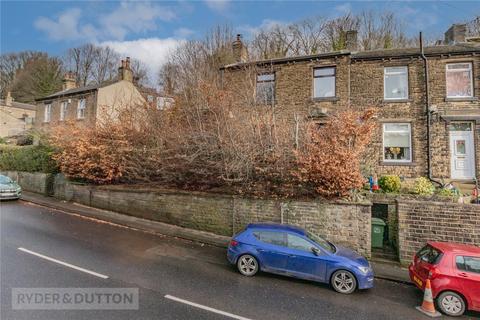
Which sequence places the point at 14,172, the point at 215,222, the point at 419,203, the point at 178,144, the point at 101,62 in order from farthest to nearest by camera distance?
the point at 101,62, the point at 14,172, the point at 178,144, the point at 215,222, the point at 419,203

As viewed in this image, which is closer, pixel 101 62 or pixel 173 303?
pixel 173 303

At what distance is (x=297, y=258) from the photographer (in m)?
7.10

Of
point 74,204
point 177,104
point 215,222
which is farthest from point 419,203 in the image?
point 74,204

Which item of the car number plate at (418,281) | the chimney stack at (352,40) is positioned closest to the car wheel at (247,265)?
the car number plate at (418,281)

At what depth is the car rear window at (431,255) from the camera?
21.6ft

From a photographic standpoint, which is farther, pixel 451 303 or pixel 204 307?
pixel 451 303

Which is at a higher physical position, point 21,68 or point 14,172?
point 21,68

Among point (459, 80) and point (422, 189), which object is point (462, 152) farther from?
point (422, 189)

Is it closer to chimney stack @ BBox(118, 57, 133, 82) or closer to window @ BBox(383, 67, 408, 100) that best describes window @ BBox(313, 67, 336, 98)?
window @ BBox(383, 67, 408, 100)

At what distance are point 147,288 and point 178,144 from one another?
7461 mm

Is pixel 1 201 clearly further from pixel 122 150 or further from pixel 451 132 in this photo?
pixel 451 132

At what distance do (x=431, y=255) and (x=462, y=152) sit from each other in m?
10.8

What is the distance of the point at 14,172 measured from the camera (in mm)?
19969

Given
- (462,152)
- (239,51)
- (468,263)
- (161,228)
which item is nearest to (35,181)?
(161,228)
